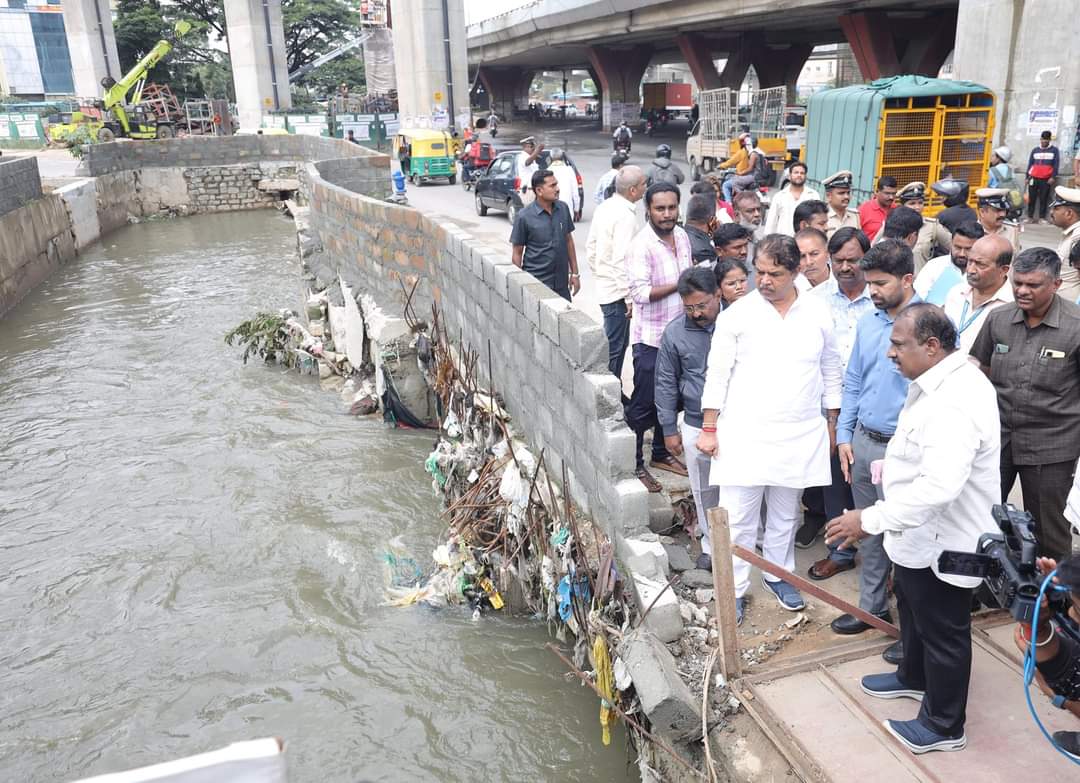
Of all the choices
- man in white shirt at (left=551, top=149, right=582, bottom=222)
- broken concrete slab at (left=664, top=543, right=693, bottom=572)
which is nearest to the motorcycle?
man in white shirt at (left=551, top=149, right=582, bottom=222)

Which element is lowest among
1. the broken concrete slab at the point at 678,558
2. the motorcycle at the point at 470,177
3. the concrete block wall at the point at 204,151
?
the broken concrete slab at the point at 678,558

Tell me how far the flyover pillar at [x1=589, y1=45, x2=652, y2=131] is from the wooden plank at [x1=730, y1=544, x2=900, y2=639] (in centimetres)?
4333

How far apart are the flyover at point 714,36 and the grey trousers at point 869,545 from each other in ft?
76.3

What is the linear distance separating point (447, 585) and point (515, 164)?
473 inches

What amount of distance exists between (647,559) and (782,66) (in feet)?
128

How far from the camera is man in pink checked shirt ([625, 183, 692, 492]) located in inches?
202

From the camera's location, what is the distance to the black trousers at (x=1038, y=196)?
13544mm

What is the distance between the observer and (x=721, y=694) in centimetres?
360

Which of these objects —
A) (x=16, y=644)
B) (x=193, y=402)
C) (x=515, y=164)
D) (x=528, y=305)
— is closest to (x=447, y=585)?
(x=528, y=305)

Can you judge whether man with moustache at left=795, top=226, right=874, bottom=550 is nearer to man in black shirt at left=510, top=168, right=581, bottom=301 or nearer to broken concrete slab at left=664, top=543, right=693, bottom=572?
broken concrete slab at left=664, top=543, right=693, bottom=572

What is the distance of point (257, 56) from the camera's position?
122 ft

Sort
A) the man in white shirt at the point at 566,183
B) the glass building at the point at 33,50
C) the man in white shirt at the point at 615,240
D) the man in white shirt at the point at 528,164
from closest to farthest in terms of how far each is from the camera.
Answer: the man in white shirt at the point at 615,240
the man in white shirt at the point at 566,183
the man in white shirt at the point at 528,164
the glass building at the point at 33,50

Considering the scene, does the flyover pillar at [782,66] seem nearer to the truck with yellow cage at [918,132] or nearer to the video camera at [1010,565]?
the truck with yellow cage at [918,132]

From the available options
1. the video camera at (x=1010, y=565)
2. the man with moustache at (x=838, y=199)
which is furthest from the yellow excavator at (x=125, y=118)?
the video camera at (x=1010, y=565)
